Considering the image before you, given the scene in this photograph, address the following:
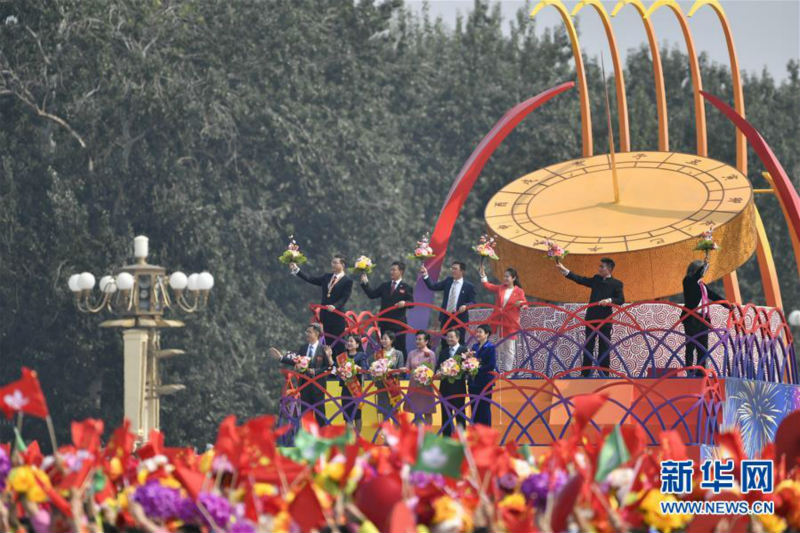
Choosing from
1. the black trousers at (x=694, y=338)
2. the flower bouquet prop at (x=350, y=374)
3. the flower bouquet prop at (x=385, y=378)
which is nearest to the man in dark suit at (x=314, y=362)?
the flower bouquet prop at (x=350, y=374)

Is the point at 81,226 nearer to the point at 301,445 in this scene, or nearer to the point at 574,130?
the point at 574,130

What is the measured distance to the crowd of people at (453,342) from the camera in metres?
11.8

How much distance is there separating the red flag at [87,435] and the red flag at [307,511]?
0.98m

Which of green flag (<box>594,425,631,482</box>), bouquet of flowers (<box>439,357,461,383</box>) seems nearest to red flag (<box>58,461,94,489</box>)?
green flag (<box>594,425,631,482</box>)

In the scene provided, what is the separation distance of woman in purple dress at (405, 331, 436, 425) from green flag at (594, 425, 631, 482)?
6.41 meters

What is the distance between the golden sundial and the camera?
13805mm

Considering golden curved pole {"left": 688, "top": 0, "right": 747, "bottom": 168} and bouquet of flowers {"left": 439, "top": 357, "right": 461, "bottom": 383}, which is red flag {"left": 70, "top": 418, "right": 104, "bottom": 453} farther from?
golden curved pole {"left": 688, "top": 0, "right": 747, "bottom": 168}

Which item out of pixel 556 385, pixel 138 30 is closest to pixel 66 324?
pixel 138 30

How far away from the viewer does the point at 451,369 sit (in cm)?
1162

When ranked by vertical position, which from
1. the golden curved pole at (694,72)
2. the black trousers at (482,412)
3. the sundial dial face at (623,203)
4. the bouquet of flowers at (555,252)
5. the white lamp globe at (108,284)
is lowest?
the black trousers at (482,412)

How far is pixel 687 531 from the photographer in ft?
18.8

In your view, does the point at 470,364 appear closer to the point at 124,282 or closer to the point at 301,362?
the point at 301,362

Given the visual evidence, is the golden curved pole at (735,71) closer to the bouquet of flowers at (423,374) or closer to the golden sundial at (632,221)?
the golden sundial at (632,221)

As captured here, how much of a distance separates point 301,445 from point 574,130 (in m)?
27.1
